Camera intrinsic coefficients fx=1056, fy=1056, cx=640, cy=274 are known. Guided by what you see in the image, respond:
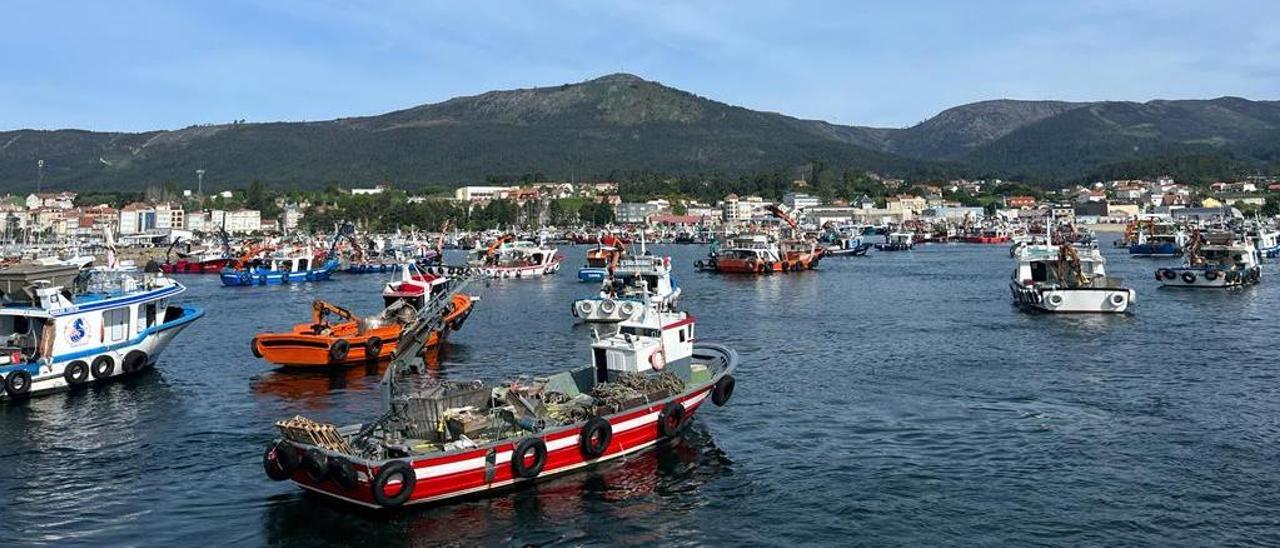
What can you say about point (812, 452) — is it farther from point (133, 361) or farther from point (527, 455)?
point (133, 361)

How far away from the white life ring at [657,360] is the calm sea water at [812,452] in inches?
86.0

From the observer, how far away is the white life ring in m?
29.9

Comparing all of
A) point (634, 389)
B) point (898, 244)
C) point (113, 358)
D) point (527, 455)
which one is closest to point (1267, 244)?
point (898, 244)

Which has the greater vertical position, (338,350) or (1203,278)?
(1203,278)

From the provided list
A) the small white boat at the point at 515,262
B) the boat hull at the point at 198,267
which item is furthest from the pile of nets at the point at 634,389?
the boat hull at the point at 198,267

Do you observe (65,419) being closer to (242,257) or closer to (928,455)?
(928,455)

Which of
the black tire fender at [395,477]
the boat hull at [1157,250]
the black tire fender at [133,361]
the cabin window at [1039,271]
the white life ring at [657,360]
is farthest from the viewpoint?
the boat hull at [1157,250]

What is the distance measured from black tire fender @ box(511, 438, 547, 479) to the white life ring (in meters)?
6.25

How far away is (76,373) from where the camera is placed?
36.9 m

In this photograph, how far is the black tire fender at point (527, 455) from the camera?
23.7 metres

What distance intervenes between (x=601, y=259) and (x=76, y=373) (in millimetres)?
72868

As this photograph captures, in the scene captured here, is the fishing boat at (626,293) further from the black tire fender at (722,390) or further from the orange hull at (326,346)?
the black tire fender at (722,390)

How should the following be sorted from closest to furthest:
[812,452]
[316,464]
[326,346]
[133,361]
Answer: [316,464] → [812,452] → [133,361] → [326,346]

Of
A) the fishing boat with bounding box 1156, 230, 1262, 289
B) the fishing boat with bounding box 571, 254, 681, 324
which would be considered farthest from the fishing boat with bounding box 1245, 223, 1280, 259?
the fishing boat with bounding box 571, 254, 681, 324
